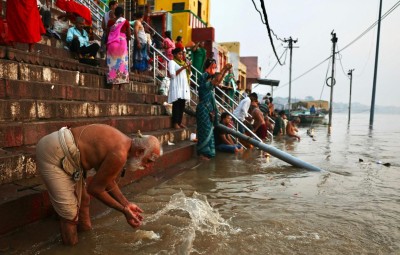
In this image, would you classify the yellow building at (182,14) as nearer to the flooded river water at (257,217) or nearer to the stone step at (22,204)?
the flooded river water at (257,217)

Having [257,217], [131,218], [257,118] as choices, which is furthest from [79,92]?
[257,118]

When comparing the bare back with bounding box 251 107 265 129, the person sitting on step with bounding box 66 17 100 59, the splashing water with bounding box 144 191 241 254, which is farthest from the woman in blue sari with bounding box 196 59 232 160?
the bare back with bounding box 251 107 265 129

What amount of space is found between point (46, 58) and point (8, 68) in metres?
0.91

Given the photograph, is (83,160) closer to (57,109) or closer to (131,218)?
(131,218)

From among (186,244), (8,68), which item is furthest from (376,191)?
(8,68)

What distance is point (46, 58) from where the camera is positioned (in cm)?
488

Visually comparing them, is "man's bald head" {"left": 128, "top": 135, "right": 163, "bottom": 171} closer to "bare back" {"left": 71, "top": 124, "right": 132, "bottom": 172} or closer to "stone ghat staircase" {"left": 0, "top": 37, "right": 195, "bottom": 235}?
"bare back" {"left": 71, "top": 124, "right": 132, "bottom": 172}

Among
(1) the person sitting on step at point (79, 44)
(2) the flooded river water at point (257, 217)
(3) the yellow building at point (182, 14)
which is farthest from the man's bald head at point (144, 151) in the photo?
(3) the yellow building at point (182, 14)

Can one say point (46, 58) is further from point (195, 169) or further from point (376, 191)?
point (376, 191)

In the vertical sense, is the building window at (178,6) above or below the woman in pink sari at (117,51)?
above

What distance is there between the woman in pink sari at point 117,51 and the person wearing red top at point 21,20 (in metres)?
1.45

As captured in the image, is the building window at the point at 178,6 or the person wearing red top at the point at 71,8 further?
the building window at the point at 178,6

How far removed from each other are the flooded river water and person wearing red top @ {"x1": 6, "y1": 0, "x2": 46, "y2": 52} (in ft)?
8.58

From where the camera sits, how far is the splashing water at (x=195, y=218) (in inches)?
108
